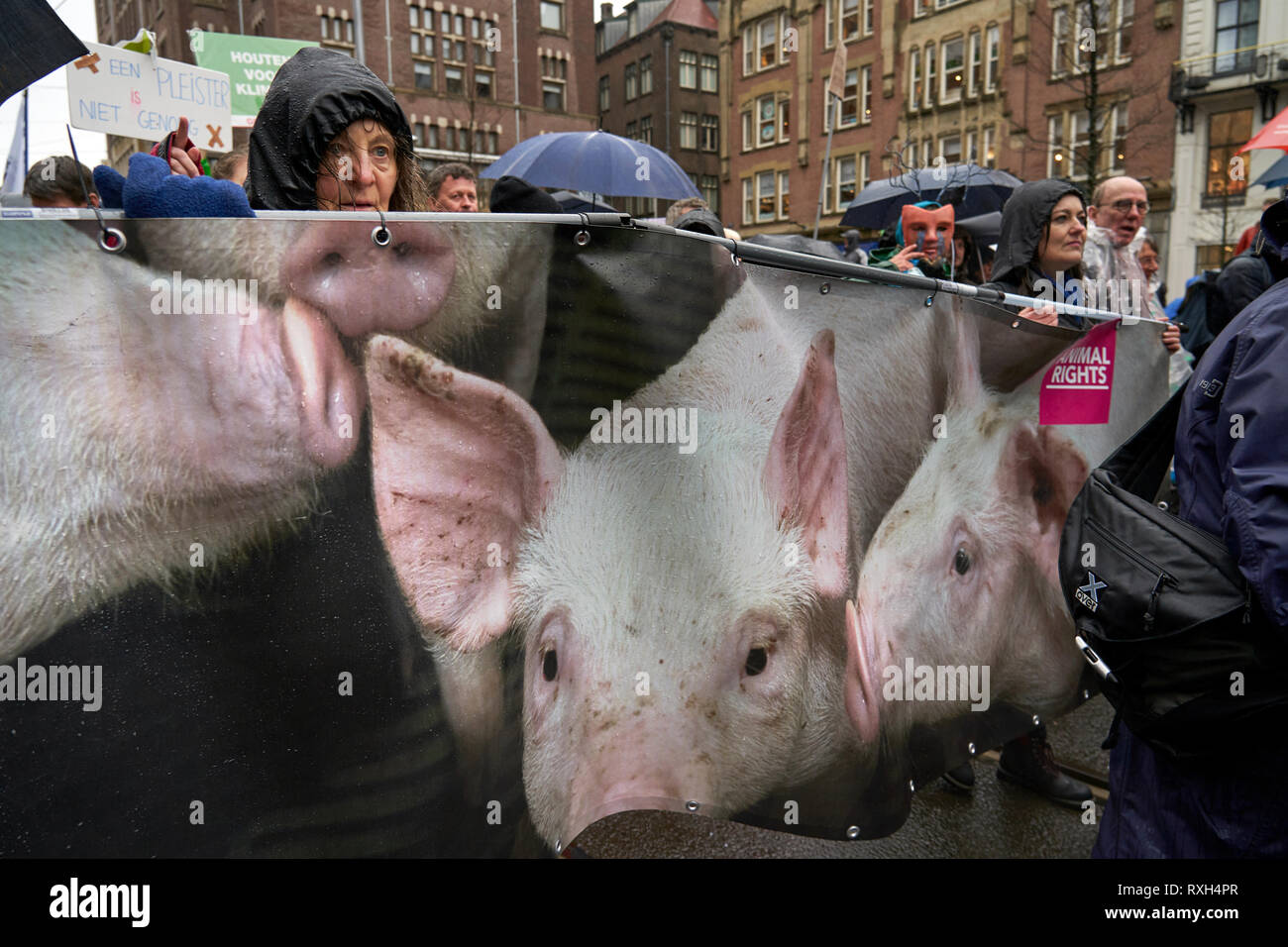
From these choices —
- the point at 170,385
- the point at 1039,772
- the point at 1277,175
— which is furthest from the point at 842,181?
the point at 170,385

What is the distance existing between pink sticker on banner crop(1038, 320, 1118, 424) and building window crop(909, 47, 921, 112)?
126 ft

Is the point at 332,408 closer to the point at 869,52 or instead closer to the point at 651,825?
the point at 651,825

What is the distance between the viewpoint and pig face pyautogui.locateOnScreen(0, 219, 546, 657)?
1580mm

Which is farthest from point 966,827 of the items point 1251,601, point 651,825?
point 1251,601

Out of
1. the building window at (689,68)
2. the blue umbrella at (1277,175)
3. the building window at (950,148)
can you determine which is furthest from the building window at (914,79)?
the blue umbrella at (1277,175)

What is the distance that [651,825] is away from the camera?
146 inches

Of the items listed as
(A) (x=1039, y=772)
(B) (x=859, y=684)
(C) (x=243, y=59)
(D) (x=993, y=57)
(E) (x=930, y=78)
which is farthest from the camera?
(E) (x=930, y=78)

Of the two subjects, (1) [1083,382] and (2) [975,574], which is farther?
(1) [1083,382]

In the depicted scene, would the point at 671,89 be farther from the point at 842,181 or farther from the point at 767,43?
the point at 842,181

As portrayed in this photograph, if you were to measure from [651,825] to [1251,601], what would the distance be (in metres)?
2.48

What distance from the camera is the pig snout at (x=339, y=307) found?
5.75ft

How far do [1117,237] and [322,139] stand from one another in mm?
5195

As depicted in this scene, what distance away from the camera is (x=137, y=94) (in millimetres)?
6160

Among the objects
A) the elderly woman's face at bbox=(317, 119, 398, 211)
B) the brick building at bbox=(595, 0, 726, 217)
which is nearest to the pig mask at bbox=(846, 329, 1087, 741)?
the elderly woman's face at bbox=(317, 119, 398, 211)
